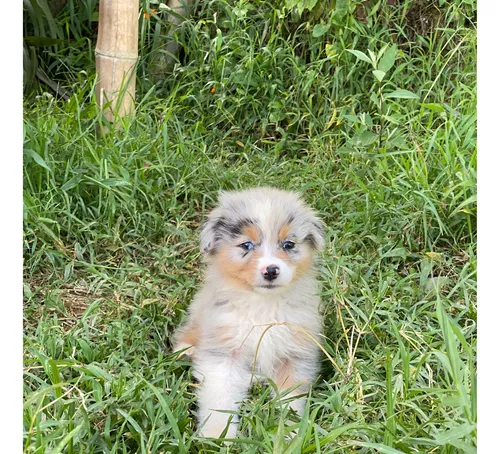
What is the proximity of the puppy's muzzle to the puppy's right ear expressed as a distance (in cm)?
29

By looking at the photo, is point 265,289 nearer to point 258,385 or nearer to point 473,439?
point 258,385

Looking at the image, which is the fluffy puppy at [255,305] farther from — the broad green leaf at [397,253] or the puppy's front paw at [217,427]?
the broad green leaf at [397,253]

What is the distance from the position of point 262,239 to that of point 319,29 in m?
1.85

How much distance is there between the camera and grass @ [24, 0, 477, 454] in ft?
7.55

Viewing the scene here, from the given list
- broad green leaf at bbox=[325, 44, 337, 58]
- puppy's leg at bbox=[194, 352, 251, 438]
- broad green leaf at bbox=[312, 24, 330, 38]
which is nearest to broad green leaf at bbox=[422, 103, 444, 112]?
broad green leaf at bbox=[325, 44, 337, 58]

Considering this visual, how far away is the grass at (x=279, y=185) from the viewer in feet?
7.55

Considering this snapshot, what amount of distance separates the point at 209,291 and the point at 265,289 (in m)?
0.34

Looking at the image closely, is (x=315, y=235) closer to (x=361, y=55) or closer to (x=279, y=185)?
(x=279, y=185)

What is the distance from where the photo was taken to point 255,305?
270 cm

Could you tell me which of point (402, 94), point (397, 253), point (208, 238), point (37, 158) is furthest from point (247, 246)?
point (402, 94)

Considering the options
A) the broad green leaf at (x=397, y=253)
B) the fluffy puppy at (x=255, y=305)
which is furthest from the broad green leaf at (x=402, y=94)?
the fluffy puppy at (x=255, y=305)

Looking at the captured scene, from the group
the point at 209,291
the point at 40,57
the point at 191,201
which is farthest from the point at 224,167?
the point at 40,57

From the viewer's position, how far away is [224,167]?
12.0ft

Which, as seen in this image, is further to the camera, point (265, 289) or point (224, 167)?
point (224, 167)
